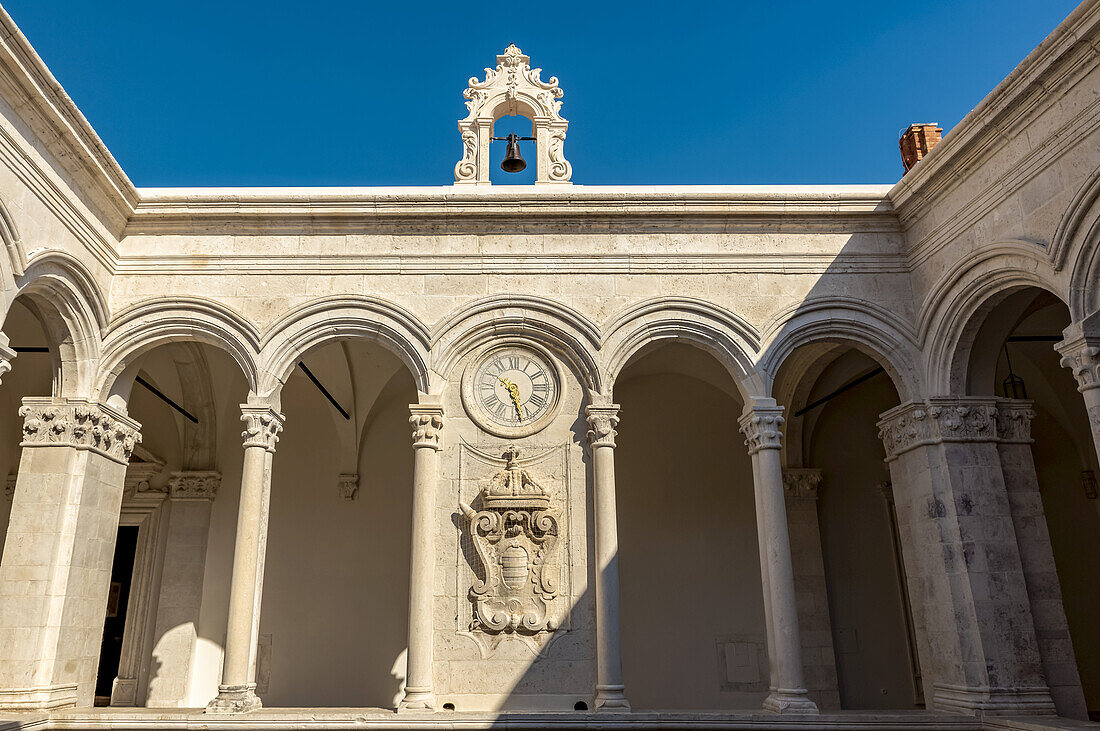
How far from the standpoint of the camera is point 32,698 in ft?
24.7

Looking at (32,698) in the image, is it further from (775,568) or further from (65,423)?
(775,568)

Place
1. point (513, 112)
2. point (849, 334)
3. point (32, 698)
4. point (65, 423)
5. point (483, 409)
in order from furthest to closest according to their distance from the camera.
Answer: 1. point (513, 112)
2. point (849, 334)
3. point (483, 409)
4. point (65, 423)
5. point (32, 698)

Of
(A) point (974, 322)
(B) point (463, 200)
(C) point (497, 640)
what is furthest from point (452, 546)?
(A) point (974, 322)

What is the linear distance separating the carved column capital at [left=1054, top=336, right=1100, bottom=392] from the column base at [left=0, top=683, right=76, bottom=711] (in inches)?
367

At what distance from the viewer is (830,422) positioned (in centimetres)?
1221

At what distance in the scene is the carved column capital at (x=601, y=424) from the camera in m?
8.61

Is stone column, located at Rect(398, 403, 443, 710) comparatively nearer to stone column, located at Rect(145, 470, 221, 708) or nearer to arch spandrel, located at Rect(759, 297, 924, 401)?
arch spandrel, located at Rect(759, 297, 924, 401)

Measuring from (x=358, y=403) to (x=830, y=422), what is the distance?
271 inches

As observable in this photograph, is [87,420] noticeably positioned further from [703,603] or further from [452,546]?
[703,603]

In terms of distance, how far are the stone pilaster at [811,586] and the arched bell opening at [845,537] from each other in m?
0.01

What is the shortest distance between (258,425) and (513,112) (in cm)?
490

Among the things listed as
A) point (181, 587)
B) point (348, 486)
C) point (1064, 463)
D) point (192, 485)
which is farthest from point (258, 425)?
point (1064, 463)

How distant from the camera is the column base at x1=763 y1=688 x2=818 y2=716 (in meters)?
7.70

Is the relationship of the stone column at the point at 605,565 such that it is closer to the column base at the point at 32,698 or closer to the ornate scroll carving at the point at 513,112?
the ornate scroll carving at the point at 513,112
